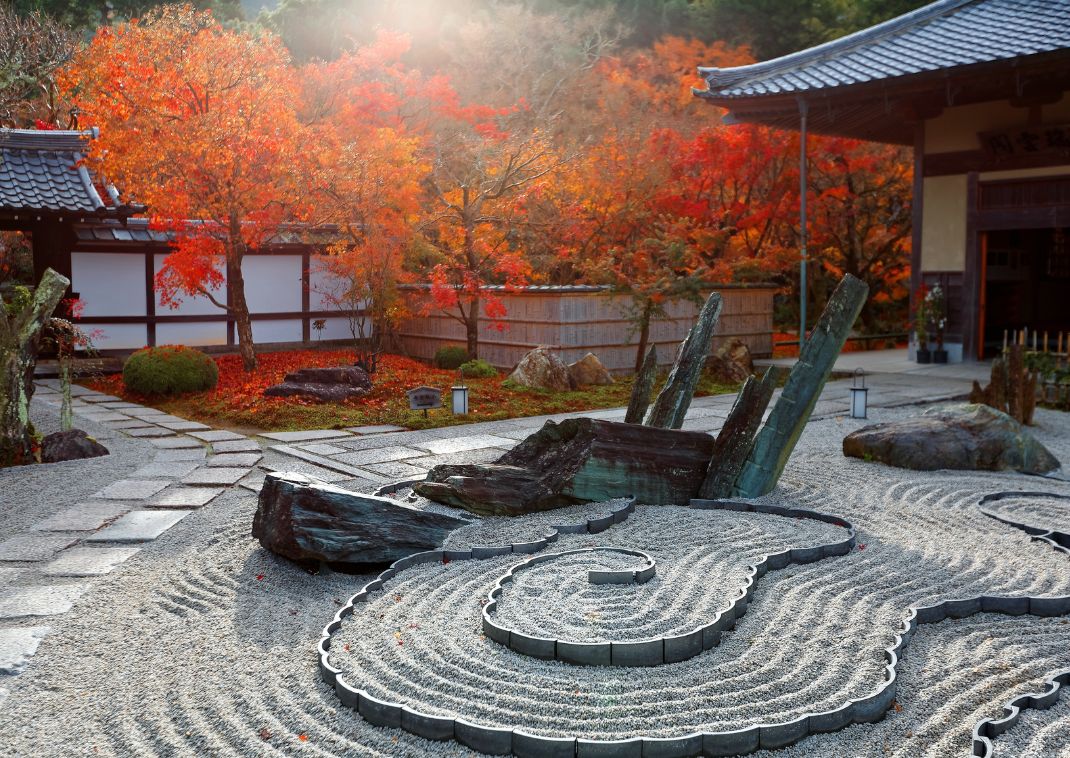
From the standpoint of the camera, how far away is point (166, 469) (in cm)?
785

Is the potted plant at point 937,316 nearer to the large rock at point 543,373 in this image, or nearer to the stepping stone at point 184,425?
the large rock at point 543,373

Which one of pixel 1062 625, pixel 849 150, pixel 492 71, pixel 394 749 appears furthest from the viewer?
pixel 492 71

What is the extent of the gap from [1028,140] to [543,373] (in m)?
8.09

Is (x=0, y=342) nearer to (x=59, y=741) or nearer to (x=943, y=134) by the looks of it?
(x=59, y=741)

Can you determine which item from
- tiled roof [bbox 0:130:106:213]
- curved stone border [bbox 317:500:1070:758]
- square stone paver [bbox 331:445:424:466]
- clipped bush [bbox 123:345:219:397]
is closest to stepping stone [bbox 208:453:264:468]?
square stone paver [bbox 331:445:424:466]

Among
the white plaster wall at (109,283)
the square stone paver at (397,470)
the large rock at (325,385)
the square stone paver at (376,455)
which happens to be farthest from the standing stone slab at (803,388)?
the white plaster wall at (109,283)

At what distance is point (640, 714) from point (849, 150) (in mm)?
17162

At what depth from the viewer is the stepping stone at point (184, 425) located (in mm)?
10030

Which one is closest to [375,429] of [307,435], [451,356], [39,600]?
[307,435]

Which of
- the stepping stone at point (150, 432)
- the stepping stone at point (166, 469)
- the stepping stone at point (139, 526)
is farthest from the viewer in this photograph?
the stepping stone at point (150, 432)

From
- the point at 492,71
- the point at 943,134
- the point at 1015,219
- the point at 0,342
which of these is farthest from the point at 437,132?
the point at 0,342

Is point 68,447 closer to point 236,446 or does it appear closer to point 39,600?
point 236,446

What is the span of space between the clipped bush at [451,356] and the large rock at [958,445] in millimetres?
8428

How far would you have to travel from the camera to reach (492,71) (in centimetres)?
2397
